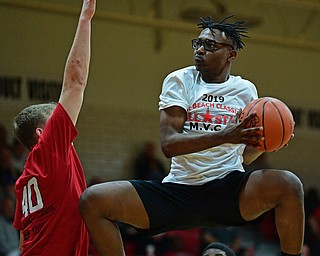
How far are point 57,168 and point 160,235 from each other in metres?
8.00

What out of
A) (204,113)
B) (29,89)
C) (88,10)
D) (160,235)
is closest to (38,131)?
(88,10)

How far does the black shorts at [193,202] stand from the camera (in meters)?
4.92

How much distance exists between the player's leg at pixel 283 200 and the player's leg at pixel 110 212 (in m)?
0.72

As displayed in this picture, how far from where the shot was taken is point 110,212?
4.82 metres

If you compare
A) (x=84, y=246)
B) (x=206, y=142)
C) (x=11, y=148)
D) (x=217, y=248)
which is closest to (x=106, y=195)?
(x=84, y=246)

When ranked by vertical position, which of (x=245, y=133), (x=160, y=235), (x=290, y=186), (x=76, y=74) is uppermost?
(x=76, y=74)

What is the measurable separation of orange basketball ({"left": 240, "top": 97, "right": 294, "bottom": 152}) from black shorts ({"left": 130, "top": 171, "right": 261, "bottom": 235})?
0.43m

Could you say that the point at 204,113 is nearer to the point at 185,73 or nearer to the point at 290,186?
the point at 185,73

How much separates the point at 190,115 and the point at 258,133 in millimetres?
625

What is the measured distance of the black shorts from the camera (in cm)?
492

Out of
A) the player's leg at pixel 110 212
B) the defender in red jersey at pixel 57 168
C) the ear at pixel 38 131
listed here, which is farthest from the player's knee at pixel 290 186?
the ear at pixel 38 131

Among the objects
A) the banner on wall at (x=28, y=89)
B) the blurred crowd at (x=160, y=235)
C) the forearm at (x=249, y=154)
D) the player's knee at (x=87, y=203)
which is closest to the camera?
the player's knee at (x=87, y=203)

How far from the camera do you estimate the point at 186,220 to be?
5.00 metres

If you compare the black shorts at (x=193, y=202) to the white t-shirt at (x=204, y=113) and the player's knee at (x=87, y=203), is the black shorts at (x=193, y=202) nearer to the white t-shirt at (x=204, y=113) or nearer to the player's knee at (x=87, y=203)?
the white t-shirt at (x=204, y=113)
